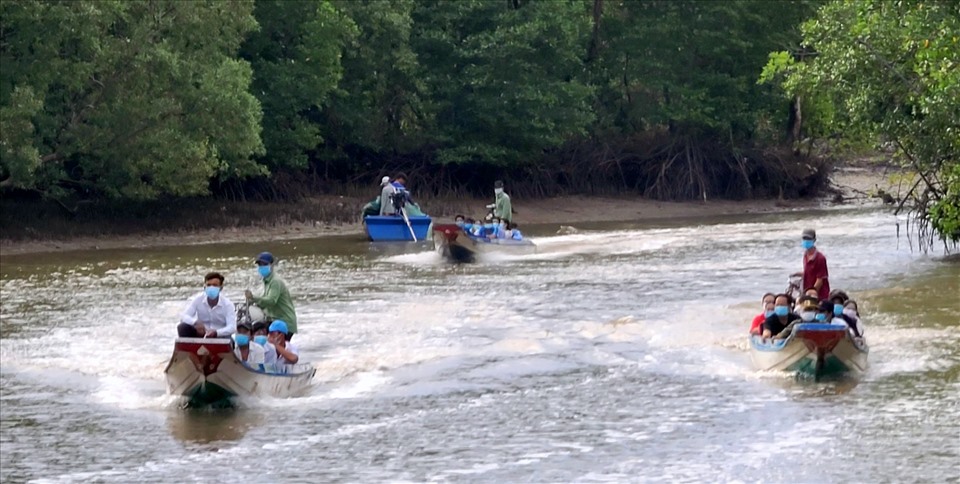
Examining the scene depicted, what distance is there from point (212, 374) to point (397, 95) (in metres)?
32.1

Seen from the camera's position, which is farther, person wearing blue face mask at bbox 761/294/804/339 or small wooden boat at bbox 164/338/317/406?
person wearing blue face mask at bbox 761/294/804/339

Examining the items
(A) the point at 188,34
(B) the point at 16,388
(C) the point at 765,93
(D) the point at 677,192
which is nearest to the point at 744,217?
(D) the point at 677,192

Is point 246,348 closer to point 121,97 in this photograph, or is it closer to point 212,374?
point 212,374

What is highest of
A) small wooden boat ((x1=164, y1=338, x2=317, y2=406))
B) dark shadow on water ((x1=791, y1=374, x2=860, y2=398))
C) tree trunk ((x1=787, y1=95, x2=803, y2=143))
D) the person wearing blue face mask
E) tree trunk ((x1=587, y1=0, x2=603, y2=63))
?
tree trunk ((x1=587, y1=0, x2=603, y2=63))

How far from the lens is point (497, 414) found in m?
15.9

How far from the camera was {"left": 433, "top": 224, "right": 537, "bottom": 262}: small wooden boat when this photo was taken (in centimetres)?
3119

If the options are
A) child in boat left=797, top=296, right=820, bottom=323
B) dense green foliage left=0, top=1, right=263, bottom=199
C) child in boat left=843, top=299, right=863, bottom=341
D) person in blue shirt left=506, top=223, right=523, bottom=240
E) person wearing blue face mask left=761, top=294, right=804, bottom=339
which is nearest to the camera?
child in boat left=797, top=296, right=820, bottom=323

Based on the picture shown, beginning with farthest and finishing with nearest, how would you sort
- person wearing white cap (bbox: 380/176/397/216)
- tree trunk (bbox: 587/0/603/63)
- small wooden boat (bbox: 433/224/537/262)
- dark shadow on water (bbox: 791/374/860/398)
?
tree trunk (bbox: 587/0/603/63) < person wearing white cap (bbox: 380/176/397/216) < small wooden boat (bbox: 433/224/537/262) < dark shadow on water (bbox: 791/374/860/398)

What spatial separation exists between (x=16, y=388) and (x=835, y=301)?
963 cm

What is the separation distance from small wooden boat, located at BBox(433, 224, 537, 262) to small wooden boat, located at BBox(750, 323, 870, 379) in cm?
1460

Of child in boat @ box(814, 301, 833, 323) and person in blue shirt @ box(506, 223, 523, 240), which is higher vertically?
person in blue shirt @ box(506, 223, 523, 240)

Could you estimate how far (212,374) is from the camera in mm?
15844

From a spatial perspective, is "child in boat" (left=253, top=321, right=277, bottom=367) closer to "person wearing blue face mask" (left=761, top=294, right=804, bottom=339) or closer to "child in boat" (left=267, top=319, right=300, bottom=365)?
"child in boat" (left=267, top=319, right=300, bottom=365)

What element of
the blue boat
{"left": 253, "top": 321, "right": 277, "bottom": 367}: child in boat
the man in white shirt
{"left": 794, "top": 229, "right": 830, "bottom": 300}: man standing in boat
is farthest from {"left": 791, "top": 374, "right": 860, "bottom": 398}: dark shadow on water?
the blue boat
